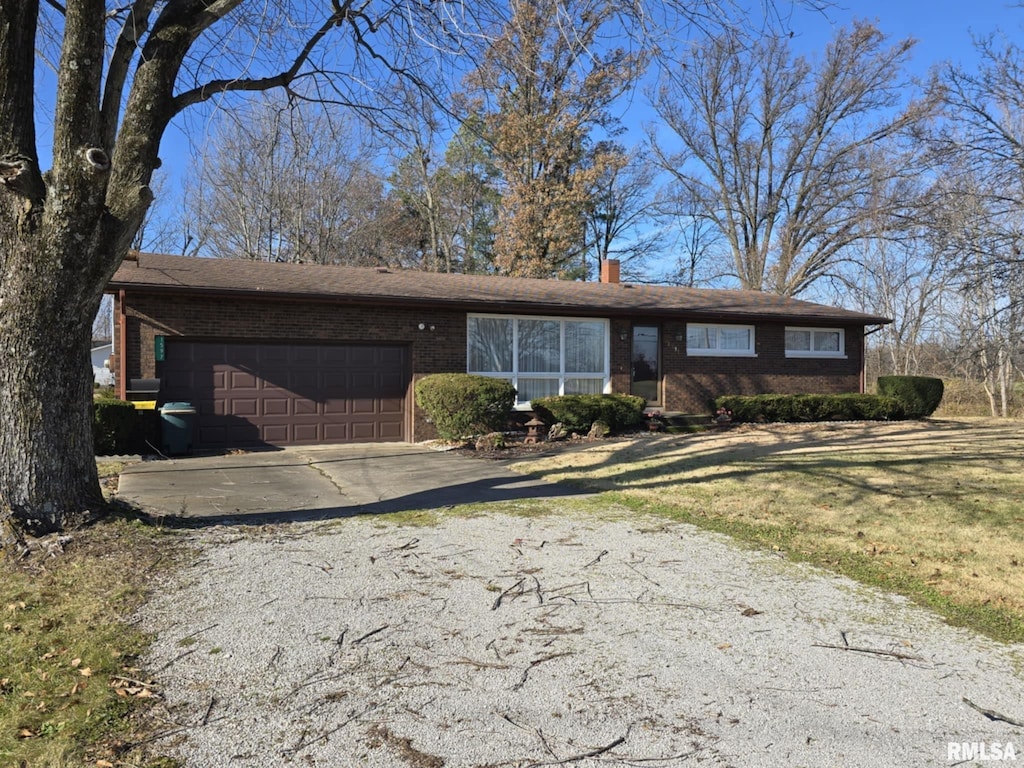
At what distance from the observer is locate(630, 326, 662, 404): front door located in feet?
54.7

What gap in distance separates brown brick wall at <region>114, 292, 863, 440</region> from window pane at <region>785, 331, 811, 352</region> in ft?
1.19

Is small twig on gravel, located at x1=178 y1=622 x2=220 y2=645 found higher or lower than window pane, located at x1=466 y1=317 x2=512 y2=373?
lower

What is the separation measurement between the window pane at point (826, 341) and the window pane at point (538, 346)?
313 inches

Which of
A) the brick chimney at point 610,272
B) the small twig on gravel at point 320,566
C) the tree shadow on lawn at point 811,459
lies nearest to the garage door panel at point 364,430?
the tree shadow on lawn at point 811,459

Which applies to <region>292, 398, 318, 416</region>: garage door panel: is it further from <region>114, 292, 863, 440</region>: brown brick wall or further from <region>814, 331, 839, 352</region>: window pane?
<region>814, 331, 839, 352</region>: window pane

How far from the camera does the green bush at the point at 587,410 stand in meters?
14.2

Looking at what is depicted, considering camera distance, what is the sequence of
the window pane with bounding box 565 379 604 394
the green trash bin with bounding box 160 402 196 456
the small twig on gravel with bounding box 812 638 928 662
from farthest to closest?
the window pane with bounding box 565 379 604 394 < the green trash bin with bounding box 160 402 196 456 < the small twig on gravel with bounding box 812 638 928 662

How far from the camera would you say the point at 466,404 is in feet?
42.6

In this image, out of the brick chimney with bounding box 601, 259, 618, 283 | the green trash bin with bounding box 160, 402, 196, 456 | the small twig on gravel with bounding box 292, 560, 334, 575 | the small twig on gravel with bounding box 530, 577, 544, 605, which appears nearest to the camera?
the small twig on gravel with bounding box 530, 577, 544, 605

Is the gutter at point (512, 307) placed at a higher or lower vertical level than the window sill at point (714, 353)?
higher

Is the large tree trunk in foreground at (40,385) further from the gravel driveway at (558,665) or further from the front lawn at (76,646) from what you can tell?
the gravel driveway at (558,665)

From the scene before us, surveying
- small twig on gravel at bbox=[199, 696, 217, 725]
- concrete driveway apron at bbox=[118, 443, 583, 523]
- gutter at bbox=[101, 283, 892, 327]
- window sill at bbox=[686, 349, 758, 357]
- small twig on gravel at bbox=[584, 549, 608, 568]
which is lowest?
small twig on gravel at bbox=[199, 696, 217, 725]

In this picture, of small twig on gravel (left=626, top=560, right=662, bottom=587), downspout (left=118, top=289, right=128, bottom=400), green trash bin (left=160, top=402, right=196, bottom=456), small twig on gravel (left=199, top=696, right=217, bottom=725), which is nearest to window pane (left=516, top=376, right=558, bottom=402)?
green trash bin (left=160, top=402, right=196, bottom=456)

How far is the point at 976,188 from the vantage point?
11719 mm
